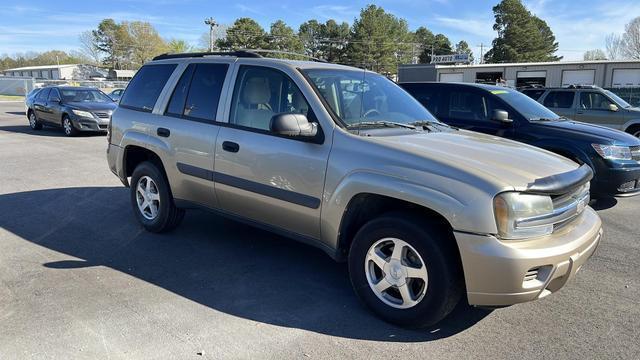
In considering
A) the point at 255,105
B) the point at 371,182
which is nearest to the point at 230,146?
the point at 255,105

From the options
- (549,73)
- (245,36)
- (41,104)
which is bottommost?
(41,104)

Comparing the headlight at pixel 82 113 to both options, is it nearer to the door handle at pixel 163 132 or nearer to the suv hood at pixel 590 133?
the door handle at pixel 163 132

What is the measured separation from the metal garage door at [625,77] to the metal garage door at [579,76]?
148cm

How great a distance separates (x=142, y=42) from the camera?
103 metres

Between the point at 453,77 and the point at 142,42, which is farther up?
the point at 142,42

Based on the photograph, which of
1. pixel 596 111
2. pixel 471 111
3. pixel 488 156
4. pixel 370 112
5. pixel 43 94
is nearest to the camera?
pixel 488 156

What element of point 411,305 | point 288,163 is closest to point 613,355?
point 411,305

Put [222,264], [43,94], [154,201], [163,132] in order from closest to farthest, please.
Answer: [222,264], [163,132], [154,201], [43,94]

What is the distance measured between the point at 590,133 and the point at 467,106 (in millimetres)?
1781

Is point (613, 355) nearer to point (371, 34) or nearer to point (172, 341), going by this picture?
point (172, 341)

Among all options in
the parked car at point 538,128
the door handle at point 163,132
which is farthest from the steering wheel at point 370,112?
the parked car at point 538,128

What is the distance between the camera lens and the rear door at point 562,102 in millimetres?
12852

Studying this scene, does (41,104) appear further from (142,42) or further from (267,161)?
(142,42)

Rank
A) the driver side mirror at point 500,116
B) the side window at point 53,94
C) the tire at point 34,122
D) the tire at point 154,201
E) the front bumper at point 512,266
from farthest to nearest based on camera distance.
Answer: the tire at point 34,122
the side window at point 53,94
the driver side mirror at point 500,116
the tire at point 154,201
the front bumper at point 512,266
